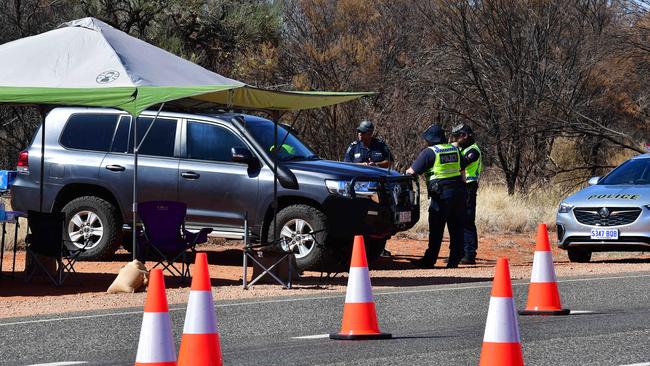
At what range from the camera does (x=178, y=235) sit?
1427 centimetres

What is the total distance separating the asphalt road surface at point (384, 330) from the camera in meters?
8.59

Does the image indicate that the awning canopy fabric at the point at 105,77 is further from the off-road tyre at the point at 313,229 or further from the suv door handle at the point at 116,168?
the suv door handle at the point at 116,168

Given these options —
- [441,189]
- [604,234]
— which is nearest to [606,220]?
[604,234]

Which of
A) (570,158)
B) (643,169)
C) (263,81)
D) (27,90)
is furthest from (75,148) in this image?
(570,158)

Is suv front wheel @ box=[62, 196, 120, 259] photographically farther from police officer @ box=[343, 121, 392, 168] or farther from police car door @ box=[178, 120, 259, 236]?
police officer @ box=[343, 121, 392, 168]

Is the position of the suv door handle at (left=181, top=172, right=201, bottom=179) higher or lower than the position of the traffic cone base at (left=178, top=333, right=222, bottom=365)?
higher

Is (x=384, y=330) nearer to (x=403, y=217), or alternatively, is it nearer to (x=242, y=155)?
(x=242, y=155)

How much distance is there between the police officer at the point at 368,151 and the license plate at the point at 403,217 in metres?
Result: 1.43

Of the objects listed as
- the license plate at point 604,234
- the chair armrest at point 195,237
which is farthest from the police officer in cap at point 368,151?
the chair armrest at point 195,237

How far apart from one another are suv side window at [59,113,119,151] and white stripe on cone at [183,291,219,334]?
9985mm

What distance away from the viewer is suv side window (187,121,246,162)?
1617cm

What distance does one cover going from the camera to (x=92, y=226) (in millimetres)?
16516

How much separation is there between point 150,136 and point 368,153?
302cm

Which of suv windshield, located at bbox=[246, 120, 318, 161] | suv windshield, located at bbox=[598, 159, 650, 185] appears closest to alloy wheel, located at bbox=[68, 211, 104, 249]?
suv windshield, located at bbox=[246, 120, 318, 161]
